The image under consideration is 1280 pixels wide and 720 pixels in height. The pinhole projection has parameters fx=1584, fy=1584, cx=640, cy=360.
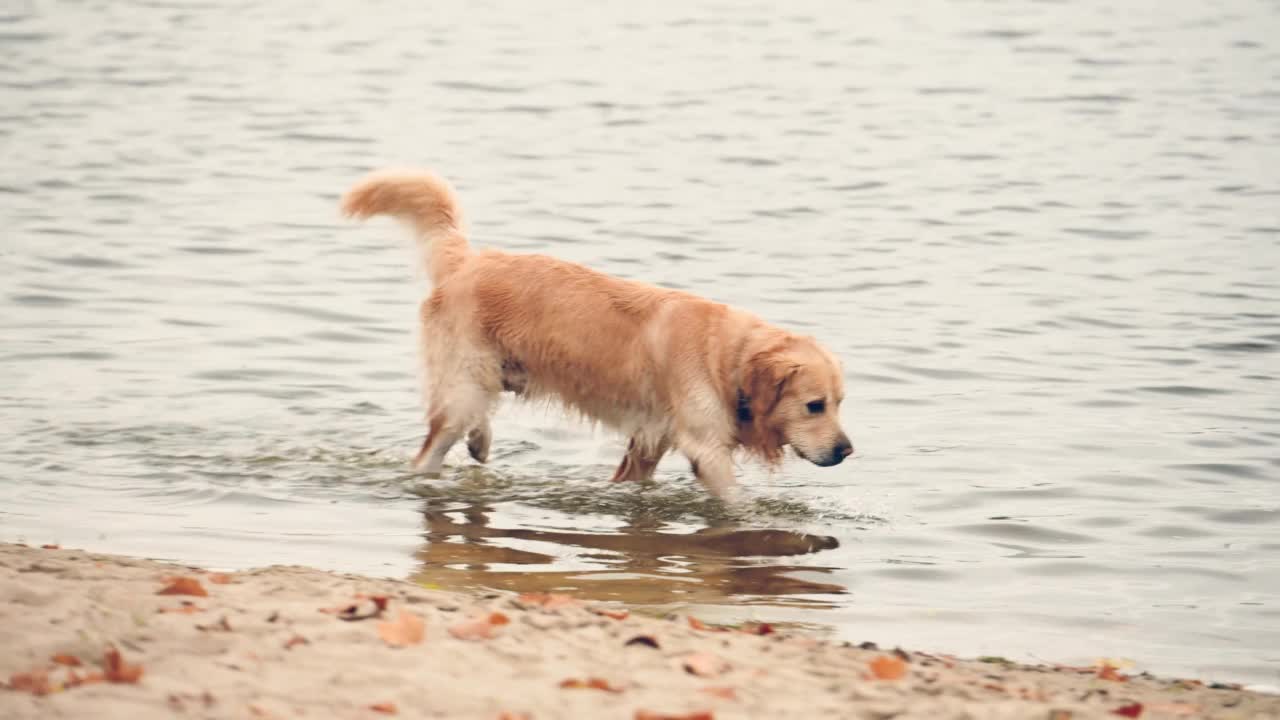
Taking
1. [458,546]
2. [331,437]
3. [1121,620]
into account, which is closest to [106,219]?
[331,437]

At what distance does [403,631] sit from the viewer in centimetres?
529

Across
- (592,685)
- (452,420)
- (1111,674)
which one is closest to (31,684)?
(592,685)

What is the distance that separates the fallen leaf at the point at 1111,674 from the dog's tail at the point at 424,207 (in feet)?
13.9

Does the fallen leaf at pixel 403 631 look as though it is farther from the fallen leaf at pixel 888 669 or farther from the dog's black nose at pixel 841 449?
the dog's black nose at pixel 841 449

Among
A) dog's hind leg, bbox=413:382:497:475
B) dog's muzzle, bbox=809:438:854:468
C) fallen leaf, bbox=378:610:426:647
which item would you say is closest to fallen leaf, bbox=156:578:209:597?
fallen leaf, bbox=378:610:426:647

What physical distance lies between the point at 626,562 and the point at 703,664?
100 inches

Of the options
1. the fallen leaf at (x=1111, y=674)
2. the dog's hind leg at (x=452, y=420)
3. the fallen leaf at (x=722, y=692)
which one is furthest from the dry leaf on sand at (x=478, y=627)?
the dog's hind leg at (x=452, y=420)

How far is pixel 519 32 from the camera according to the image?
98.8 feet

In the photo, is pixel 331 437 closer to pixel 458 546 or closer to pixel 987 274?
pixel 458 546

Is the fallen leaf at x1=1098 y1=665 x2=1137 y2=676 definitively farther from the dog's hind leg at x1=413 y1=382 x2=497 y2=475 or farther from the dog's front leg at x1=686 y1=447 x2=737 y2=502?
the dog's hind leg at x1=413 y1=382 x2=497 y2=475

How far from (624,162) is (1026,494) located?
37.5 ft

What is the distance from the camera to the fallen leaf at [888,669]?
213 inches

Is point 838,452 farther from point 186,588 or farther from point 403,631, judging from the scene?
point 186,588

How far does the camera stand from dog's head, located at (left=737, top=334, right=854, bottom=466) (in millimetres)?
8117
